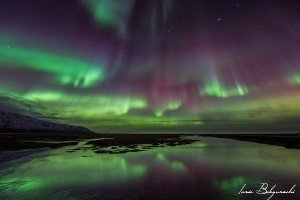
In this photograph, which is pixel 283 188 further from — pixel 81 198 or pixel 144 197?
pixel 81 198

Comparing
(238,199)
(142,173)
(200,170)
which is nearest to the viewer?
(238,199)

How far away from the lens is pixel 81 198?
18.8 meters

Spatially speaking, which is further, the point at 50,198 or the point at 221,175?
the point at 221,175

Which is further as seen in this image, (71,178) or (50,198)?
(71,178)

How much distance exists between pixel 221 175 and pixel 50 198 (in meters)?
16.6

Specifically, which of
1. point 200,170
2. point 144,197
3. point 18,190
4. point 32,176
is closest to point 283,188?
point 144,197

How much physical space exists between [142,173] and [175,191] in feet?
31.7

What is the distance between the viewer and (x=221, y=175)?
28.4 m

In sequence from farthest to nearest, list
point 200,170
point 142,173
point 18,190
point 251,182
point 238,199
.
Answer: point 200,170 < point 142,173 < point 251,182 < point 18,190 < point 238,199

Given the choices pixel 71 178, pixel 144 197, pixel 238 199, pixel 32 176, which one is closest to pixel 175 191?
pixel 144 197

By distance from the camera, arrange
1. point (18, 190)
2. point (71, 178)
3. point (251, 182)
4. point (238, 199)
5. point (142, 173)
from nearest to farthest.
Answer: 1. point (238, 199)
2. point (18, 190)
3. point (251, 182)
4. point (71, 178)
5. point (142, 173)

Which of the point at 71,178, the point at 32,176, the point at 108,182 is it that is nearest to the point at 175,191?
the point at 108,182

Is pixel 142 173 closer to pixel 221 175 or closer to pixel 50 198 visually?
pixel 221 175

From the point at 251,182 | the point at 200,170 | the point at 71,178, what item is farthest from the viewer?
the point at 200,170
